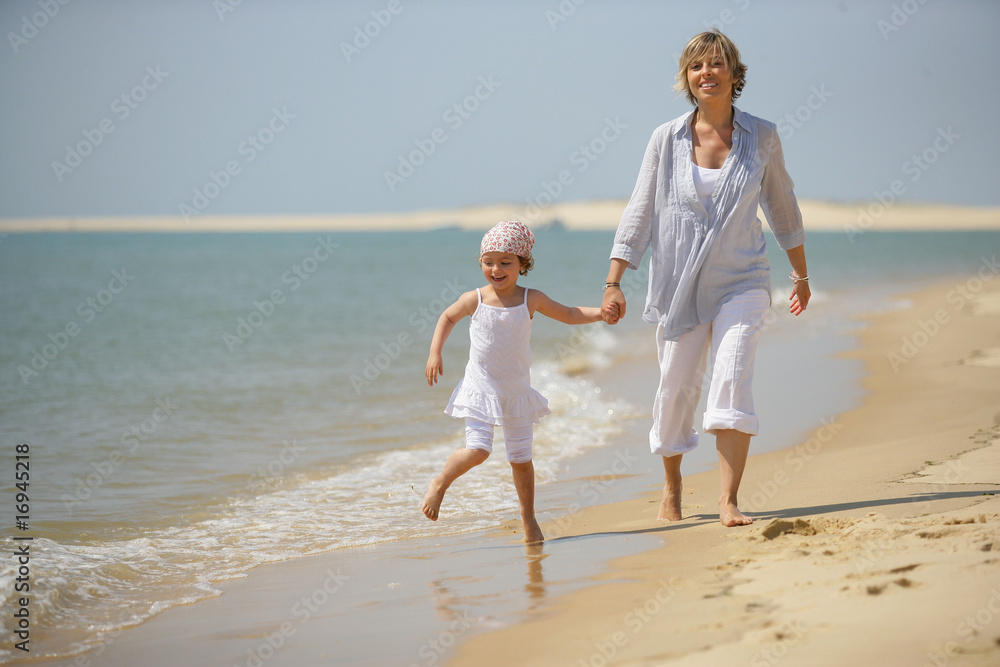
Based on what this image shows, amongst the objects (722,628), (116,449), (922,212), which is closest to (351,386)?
(116,449)

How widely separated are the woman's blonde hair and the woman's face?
0.02 meters

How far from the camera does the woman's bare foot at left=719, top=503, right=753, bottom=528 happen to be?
12.6 feet

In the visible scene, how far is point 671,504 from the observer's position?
14.1 ft

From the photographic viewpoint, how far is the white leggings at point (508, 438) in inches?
161

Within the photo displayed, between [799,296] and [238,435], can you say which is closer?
[799,296]

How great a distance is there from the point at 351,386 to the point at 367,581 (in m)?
6.96

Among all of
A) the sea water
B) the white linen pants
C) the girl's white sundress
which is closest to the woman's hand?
the white linen pants

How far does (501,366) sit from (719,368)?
1.02m

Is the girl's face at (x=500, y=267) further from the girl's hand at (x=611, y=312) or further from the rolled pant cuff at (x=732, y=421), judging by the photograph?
the rolled pant cuff at (x=732, y=421)

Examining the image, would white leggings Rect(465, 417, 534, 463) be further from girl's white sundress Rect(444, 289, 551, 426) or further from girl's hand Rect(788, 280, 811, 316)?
girl's hand Rect(788, 280, 811, 316)

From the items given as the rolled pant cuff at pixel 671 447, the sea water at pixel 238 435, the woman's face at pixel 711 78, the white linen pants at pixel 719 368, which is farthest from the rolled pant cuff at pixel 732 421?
the sea water at pixel 238 435

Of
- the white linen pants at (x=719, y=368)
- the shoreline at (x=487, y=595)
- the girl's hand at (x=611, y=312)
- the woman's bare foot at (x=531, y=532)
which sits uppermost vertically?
the girl's hand at (x=611, y=312)

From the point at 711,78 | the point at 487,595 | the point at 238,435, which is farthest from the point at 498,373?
the point at 238,435

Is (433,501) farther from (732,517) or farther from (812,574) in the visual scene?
(812,574)
